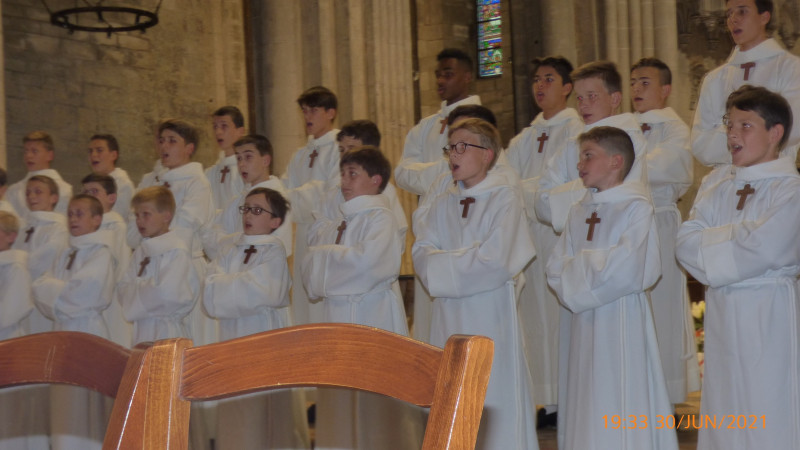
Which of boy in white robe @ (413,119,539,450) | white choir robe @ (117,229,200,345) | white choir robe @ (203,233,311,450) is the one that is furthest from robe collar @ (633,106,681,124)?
white choir robe @ (117,229,200,345)

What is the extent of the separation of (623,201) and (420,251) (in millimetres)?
1180

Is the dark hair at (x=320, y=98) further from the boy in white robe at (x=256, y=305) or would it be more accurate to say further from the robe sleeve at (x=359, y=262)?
the robe sleeve at (x=359, y=262)

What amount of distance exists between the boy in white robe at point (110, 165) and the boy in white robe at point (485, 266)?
381cm

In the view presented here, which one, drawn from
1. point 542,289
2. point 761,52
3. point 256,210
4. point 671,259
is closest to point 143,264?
point 256,210

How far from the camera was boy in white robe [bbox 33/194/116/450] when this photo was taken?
6.68 meters

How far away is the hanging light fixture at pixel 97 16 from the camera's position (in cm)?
1060

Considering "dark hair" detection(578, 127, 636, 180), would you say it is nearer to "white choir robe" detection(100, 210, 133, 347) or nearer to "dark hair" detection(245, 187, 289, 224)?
"dark hair" detection(245, 187, 289, 224)

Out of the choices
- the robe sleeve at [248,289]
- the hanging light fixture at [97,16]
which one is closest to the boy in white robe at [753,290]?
the robe sleeve at [248,289]

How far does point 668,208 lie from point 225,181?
149 inches

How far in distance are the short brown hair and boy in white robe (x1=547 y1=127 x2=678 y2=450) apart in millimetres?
2911

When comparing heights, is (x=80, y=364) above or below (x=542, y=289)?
above

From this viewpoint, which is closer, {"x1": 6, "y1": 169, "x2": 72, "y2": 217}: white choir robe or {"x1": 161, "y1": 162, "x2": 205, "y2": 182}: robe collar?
{"x1": 161, "y1": 162, "x2": 205, "y2": 182}: robe collar

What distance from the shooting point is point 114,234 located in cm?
751

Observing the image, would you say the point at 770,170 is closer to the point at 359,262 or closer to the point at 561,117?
the point at 359,262
